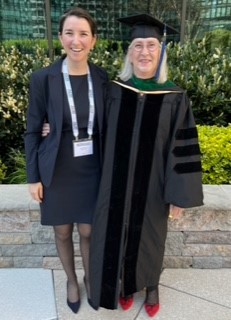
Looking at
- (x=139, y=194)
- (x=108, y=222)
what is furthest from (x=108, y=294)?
(x=139, y=194)

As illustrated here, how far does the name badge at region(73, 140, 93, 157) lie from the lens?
220cm

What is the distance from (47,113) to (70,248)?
3.04ft

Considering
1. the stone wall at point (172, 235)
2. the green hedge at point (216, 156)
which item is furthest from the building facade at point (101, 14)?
the stone wall at point (172, 235)

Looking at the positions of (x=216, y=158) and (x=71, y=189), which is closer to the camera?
(x=71, y=189)

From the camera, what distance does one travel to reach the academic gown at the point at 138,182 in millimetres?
2203

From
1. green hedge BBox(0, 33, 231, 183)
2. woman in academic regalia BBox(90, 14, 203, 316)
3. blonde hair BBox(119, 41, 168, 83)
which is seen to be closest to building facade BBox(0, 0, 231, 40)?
green hedge BBox(0, 33, 231, 183)

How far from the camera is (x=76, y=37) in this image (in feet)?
6.71

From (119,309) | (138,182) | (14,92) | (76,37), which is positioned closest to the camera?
(76,37)

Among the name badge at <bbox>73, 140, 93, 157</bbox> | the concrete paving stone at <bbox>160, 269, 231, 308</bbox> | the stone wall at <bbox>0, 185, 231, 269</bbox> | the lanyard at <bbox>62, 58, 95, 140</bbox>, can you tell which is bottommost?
the concrete paving stone at <bbox>160, 269, 231, 308</bbox>

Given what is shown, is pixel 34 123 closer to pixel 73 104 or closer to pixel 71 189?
pixel 73 104

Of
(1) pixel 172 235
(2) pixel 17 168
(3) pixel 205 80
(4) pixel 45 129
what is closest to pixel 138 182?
(4) pixel 45 129

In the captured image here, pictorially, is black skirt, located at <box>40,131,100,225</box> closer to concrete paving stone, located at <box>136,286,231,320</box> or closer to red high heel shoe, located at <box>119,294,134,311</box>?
red high heel shoe, located at <box>119,294,134,311</box>

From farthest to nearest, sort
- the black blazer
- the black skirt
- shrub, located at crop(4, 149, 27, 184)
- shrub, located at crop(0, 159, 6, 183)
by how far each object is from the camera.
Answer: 1. shrub, located at crop(4, 149, 27, 184)
2. shrub, located at crop(0, 159, 6, 183)
3. the black skirt
4. the black blazer

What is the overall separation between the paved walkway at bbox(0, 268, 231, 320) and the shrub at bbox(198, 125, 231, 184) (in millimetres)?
778
